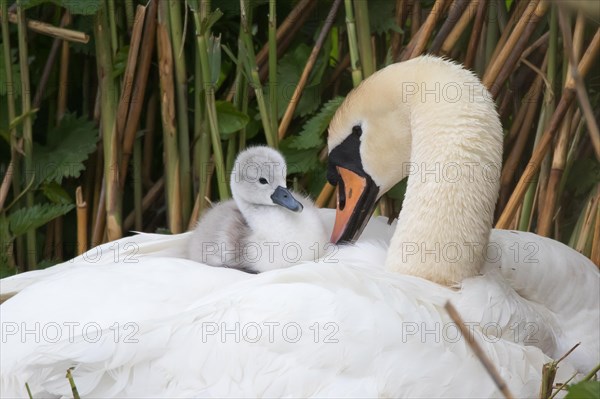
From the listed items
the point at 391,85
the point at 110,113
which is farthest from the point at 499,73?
the point at 110,113

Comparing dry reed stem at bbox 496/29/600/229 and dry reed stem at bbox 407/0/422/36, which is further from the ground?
dry reed stem at bbox 407/0/422/36

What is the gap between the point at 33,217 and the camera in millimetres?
2830

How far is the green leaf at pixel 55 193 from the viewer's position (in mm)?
2973

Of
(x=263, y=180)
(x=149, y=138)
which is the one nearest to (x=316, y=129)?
(x=263, y=180)

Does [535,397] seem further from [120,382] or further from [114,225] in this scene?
[114,225]

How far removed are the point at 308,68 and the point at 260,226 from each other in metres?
0.75

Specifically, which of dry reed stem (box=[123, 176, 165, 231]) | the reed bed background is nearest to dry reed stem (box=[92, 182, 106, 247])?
the reed bed background

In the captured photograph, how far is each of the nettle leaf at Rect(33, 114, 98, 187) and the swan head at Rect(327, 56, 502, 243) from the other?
3.07ft

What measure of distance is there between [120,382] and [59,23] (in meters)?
1.62

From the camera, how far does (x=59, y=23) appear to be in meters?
3.07

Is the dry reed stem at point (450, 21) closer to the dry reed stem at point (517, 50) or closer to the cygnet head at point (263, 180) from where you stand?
the dry reed stem at point (517, 50)

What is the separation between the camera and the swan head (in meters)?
2.16

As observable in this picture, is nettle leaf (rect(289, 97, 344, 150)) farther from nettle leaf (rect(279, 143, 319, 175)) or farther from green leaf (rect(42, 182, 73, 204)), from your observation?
green leaf (rect(42, 182, 73, 204))

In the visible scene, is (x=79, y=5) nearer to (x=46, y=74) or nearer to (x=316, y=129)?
(x=46, y=74)
